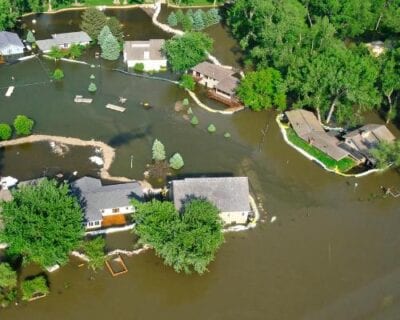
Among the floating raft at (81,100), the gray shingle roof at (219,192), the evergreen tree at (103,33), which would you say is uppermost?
the evergreen tree at (103,33)

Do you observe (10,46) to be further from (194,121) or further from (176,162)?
(176,162)

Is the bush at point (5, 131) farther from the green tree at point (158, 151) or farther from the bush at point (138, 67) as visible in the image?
the bush at point (138, 67)

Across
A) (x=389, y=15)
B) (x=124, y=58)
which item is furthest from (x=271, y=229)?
(x=389, y=15)

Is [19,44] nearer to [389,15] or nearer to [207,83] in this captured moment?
[207,83]

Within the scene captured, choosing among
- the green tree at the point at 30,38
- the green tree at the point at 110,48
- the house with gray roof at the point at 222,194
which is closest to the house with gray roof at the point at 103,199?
the house with gray roof at the point at 222,194

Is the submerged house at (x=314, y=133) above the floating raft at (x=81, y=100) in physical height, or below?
above
